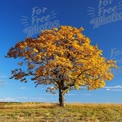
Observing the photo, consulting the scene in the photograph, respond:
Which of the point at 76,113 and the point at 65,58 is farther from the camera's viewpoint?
the point at 65,58

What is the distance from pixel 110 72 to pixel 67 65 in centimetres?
779

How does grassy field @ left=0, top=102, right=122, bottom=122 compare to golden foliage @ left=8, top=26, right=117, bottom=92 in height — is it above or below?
below

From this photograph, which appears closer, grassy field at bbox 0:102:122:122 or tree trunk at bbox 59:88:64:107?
grassy field at bbox 0:102:122:122

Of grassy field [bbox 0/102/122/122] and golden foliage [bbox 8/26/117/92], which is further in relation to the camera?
golden foliage [bbox 8/26/117/92]

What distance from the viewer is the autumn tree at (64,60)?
188ft

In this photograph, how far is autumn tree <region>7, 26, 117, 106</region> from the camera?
5744cm

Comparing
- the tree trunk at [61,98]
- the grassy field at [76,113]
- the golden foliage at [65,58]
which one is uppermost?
the golden foliage at [65,58]

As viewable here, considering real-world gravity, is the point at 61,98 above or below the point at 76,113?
above

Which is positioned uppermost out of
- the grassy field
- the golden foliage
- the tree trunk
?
the golden foliage

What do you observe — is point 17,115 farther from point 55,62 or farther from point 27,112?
point 55,62

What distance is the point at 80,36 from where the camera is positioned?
6000 cm

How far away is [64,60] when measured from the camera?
56531mm

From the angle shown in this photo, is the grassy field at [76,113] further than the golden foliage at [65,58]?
No

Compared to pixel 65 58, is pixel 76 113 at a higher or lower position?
lower
